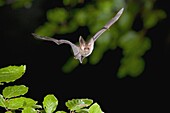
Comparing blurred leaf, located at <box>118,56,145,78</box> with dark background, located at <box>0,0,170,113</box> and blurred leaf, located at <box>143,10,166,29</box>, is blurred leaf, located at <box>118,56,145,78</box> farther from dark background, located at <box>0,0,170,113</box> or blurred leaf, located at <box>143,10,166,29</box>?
dark background, located at <box>0,0,170,113</box>

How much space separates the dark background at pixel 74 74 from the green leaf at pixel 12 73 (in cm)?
136

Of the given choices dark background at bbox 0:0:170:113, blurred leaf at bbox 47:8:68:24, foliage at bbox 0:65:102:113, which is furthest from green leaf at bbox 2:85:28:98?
dark background at bbox 0:0:170:113

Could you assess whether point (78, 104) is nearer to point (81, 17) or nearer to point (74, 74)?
point (81, 17)

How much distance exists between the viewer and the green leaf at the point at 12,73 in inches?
23.8

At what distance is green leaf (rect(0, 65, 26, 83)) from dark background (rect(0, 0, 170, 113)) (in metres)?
1.36

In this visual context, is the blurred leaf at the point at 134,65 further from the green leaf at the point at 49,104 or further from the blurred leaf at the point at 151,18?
the green leaf at the point at 49,104

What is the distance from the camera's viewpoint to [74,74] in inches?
82.9

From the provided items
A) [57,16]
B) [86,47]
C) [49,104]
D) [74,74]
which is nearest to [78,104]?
[49,104]

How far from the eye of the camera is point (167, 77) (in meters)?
1.98

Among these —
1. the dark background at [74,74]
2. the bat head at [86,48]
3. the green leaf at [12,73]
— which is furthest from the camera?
the dark background at [74,74]

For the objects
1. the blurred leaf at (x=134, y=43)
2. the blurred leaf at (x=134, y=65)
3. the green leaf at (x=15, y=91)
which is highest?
the blurred leaf at (x=134, y=43)

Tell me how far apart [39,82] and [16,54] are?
0.66ft

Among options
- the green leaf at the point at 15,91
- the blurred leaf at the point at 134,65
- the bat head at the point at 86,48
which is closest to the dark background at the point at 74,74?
the blurred leaf at the point at 134,65

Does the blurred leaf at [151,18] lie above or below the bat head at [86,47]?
above
